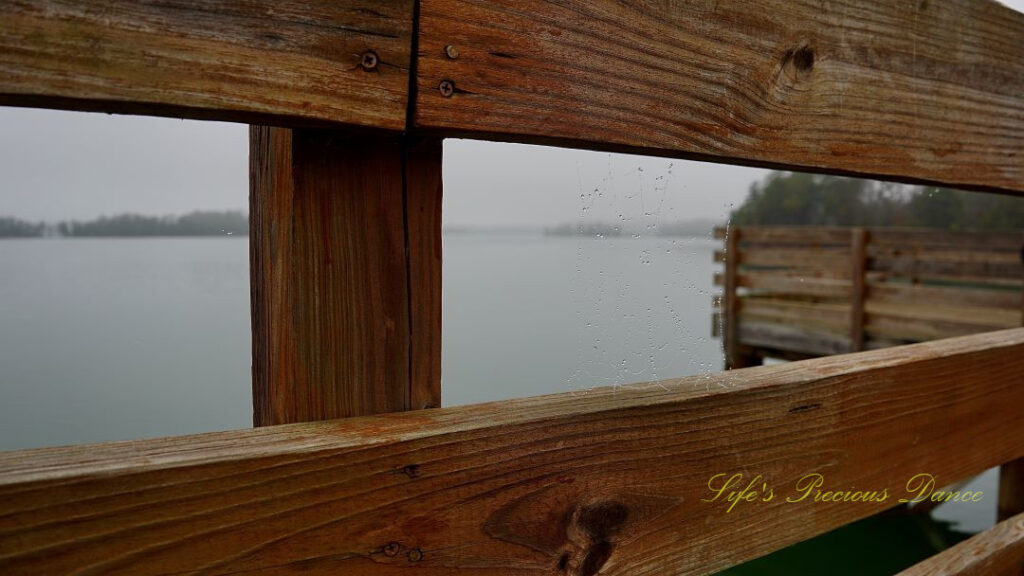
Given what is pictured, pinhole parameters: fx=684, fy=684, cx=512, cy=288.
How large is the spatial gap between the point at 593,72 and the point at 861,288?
7.55 m

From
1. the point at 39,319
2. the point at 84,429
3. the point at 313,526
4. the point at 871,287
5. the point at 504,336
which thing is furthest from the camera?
the point at 871,287

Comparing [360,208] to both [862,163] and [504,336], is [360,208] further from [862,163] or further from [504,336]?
[504,336]

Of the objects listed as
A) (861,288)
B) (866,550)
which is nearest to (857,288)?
(861,288)

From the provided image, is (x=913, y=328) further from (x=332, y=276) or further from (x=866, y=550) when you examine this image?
(x=332, y=276)

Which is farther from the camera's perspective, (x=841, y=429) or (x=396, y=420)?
(x=841, y=429)

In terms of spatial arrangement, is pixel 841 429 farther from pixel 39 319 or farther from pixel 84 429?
pixel 84 429

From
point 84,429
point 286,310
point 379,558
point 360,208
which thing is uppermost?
point 360,208

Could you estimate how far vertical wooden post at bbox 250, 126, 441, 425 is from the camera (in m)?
0.70

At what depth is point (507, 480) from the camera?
0.75 meters

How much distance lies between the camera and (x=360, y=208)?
28.1 inches

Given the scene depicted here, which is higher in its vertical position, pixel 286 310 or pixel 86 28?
pixel 86 28

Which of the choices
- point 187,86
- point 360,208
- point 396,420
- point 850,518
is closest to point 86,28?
point 187,86

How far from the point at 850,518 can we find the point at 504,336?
1.23 metres

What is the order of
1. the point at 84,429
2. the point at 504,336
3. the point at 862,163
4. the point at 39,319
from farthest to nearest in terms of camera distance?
the point at 84,429
the point at 504,336
the point at 39,319
the point at 862,163
